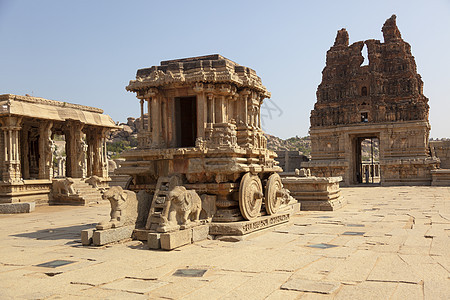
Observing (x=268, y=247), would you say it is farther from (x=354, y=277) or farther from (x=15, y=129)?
(x=15, y=129)

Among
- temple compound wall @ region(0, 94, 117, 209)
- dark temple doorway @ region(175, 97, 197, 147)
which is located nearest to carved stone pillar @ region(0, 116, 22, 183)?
temple compound wall @ region(0, 94, 117, 209)

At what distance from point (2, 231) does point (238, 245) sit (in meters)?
5.56

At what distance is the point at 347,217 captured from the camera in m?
10.1

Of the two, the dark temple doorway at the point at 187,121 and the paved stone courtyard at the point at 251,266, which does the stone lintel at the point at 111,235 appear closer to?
the paved stone courtyard at the point at 251,266

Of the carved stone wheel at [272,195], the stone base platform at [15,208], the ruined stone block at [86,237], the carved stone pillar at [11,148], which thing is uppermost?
the carved stone pillar at [11,148]

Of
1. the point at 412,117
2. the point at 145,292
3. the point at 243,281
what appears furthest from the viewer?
the point at 412,117

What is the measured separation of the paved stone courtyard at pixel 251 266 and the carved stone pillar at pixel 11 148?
313 inches

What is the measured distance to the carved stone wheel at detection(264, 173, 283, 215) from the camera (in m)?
8.63

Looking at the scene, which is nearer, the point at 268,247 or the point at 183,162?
the point at 268,247

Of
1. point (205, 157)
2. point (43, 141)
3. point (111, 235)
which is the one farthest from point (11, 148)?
point (205, 157)

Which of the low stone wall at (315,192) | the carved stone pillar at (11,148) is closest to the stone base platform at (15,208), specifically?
the carved stone pillar at (11,148)

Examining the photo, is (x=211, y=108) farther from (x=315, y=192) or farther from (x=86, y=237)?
(x=315, y=192)

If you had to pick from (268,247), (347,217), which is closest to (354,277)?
(268,247)

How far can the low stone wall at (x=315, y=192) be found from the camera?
11.8 metres
